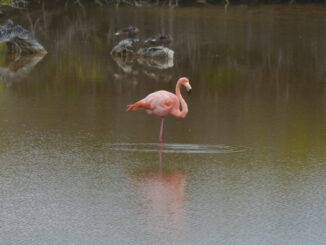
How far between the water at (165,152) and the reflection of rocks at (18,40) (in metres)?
0.49

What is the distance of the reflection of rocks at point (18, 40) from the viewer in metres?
20.2

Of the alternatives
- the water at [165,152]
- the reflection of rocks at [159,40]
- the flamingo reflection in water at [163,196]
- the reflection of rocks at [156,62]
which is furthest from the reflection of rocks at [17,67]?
the flamingo reflection in water at [163,196]

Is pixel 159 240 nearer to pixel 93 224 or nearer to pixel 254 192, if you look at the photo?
pixel 93 224

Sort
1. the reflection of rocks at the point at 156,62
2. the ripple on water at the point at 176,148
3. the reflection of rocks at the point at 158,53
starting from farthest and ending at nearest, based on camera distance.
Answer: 1. the reflection of rocks at the point at 158,53
2. the reflection of rocks at the point at 156,62
3. the ripple on water at the point at 176,148

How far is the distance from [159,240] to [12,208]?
161 centimetres

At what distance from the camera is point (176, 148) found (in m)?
10.1

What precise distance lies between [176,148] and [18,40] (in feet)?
37.0

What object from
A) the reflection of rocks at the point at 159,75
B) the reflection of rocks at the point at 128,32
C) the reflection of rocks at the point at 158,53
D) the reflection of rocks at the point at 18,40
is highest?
the reflection of rocks at the point at 128,32

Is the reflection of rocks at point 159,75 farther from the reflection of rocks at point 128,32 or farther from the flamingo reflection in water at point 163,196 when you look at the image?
the reflection of rocks at point 128,32

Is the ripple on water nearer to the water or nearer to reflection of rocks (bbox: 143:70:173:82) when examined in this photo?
the water

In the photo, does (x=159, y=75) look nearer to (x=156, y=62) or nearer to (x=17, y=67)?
(x=156, y=62)

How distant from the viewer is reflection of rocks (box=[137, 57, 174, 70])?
18.4 metres

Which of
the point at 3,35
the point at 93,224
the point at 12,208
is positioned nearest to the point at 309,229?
the point at 93,224

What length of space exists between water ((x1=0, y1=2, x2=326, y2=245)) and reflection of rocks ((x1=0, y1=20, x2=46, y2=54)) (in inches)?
19.3
